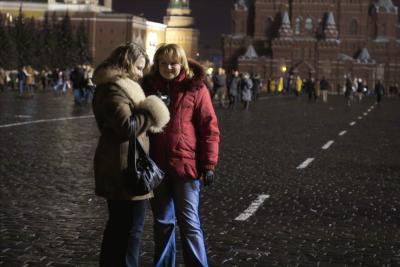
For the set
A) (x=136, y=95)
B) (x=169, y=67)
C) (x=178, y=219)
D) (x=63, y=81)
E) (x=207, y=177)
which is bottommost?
(x=63, y=81)

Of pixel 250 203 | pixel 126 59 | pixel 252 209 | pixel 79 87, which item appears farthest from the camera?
pixel 79 87

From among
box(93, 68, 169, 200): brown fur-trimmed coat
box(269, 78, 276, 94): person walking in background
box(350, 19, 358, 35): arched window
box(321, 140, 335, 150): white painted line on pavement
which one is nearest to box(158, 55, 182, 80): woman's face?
box(93, 68, 169, 200): brown fur-trimmed coat

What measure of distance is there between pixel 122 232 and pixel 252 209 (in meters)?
4.17

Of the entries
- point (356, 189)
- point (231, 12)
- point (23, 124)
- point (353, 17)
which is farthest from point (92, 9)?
point (356, 189)

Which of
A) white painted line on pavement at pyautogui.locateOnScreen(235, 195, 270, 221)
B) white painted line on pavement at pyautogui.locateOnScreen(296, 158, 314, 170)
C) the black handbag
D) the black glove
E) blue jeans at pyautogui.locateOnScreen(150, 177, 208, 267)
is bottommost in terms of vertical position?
white painted line on pavement at pyautogui.locateOnScreen(296, 158, 314, 170)

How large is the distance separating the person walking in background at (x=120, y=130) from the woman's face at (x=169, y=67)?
15.1 inches

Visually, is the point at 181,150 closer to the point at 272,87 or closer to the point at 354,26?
the point at 272,87

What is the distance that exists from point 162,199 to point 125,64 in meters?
0.99

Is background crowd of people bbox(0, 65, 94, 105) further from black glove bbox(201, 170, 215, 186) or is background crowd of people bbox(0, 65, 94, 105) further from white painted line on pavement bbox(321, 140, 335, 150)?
black glove bbox(201, 170, 215, 186)

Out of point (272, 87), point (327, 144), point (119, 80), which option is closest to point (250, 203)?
point (119, 80)

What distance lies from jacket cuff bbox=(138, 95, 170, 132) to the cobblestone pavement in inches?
63.1

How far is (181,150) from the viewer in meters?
6.00

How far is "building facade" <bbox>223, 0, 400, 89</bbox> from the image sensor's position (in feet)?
400

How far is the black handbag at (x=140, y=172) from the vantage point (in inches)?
211
